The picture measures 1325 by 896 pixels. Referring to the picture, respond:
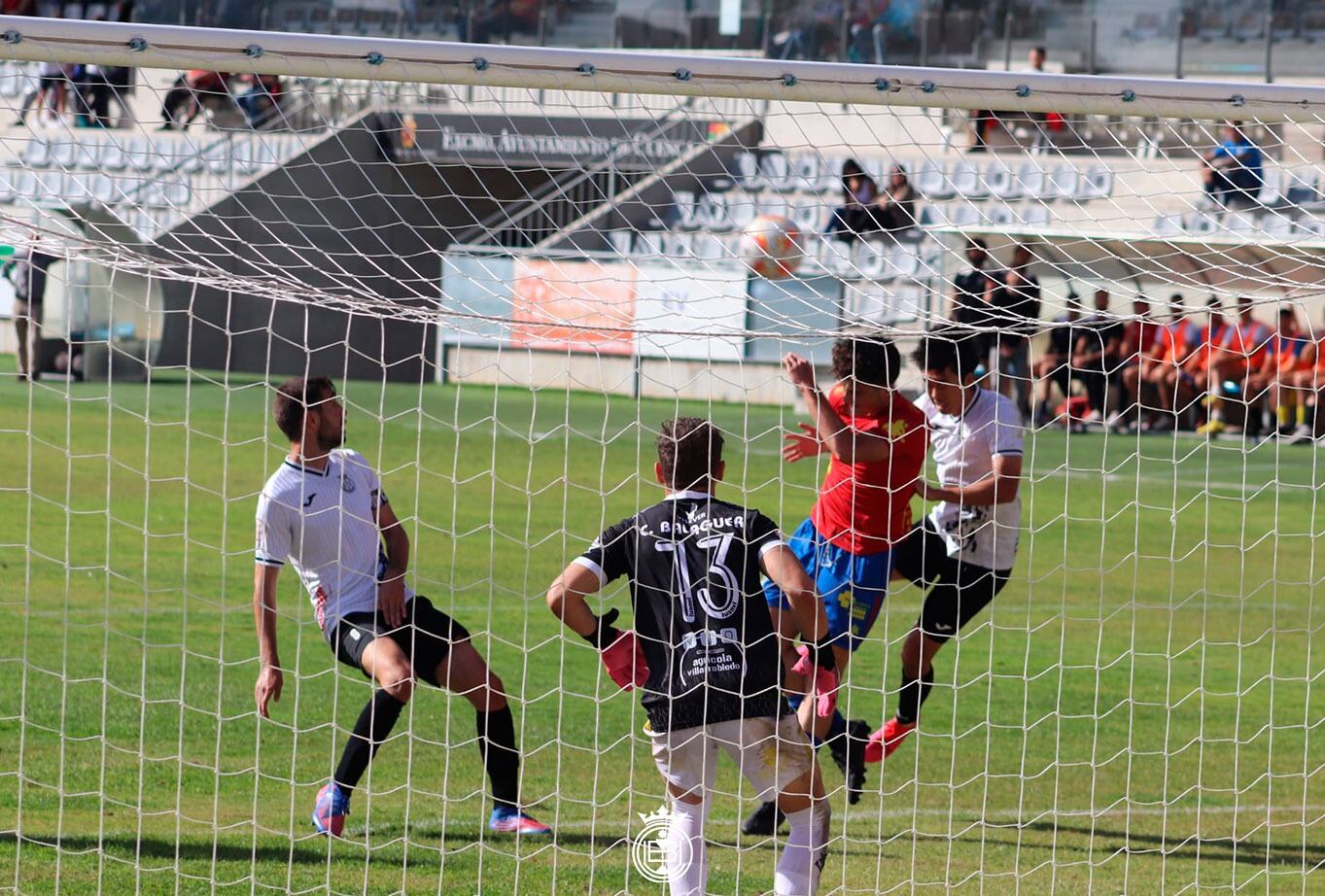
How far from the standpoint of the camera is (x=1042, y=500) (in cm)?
1398

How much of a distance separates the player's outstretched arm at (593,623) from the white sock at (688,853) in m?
0.39

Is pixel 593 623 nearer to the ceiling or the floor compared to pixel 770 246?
nearer to the floor

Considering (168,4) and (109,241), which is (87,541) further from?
(168,4)

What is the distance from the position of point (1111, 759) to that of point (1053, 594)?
12.9ft

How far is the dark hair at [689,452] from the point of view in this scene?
4.96m

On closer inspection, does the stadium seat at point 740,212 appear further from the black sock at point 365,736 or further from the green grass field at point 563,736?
the black sock at point 365,736

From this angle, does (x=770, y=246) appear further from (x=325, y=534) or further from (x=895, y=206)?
(x=325, y=534)

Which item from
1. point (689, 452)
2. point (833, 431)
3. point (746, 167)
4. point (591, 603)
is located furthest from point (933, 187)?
point (689, 452)

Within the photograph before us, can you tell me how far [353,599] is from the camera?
599 cm

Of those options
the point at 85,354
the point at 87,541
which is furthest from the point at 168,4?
the point at 87,541

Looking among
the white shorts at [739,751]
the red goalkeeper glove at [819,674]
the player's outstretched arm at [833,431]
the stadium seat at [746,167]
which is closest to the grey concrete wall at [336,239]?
the stadium seat at [746,167]

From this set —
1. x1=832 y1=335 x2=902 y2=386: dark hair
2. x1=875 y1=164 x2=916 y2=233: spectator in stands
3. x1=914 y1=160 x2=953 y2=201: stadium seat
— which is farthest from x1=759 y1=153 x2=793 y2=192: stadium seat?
x1=832 y1=335 x2=902 y2=386: dark hair

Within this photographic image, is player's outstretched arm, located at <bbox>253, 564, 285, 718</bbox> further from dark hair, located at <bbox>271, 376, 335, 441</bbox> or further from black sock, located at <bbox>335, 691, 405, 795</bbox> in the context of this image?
dark hair, located at <bbox>271, 376, 335, 441</bbox>

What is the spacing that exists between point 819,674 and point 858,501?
4.47 feet
